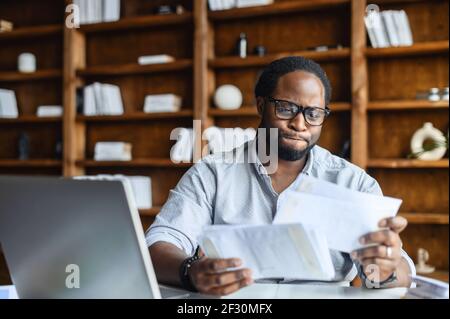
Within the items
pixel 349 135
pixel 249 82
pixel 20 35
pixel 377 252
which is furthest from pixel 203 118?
pixel 377 252

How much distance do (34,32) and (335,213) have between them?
3.44 metres

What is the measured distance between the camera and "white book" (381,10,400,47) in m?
2.85

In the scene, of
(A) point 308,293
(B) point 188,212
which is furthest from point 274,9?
(A) point 308,293

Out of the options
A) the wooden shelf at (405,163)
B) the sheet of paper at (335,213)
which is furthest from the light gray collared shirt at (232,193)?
the wooden shelf at (405,163)

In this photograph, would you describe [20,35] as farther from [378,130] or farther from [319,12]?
[378,130]

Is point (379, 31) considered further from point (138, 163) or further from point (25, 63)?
point (25, 63)

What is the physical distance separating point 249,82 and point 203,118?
0.42 metres

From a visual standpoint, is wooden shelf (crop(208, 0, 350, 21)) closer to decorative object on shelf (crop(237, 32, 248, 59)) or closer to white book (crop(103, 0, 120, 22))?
decorative object on shelf (crop(237, 32, 248, 59))

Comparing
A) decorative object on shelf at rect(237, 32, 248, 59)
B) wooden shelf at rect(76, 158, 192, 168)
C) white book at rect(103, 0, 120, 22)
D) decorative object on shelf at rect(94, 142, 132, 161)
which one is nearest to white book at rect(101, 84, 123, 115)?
decorative object on shelf at rect(94, 142, 132, 161)

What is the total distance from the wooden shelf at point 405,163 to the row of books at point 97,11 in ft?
6.67

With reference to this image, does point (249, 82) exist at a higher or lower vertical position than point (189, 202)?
higher

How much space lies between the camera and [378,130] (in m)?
3.09

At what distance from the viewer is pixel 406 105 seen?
286 centimetres

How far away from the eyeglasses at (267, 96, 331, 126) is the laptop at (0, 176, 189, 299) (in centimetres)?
75
